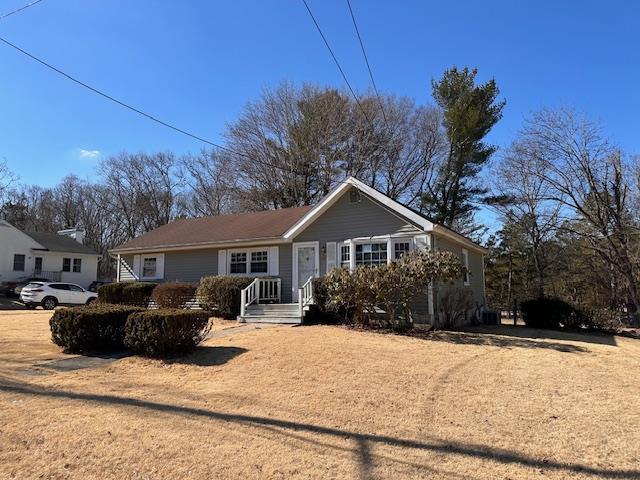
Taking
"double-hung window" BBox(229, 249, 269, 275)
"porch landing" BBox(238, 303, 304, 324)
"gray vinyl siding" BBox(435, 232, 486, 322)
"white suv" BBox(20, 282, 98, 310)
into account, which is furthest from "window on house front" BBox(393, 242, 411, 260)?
"white suv" BBox(20, 282, 98, 310)

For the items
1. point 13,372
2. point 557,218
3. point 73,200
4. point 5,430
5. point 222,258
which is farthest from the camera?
point 73,200

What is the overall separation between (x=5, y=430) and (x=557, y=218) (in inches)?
1086

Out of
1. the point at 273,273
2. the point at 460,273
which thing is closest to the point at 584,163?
the point at 460,273

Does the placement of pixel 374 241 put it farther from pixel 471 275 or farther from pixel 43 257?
pixel 43 257

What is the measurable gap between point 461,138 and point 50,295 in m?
25.8

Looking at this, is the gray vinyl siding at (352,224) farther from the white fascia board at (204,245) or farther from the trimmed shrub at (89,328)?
the trimmed shrub at (89,328)

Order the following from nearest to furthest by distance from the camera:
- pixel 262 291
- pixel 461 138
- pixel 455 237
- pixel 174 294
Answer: pixel 455 237, pixel 262 291, pixel 174 294, pixel 461 138

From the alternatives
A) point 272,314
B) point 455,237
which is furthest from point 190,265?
point 455,237

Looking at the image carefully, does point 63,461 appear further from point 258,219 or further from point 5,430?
point 258,219

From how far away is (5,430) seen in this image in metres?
5.22

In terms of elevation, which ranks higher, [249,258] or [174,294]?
[249,258]

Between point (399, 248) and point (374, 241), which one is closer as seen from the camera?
point (399, 248)

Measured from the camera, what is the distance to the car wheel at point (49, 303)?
2480cm

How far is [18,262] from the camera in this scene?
114 ft
